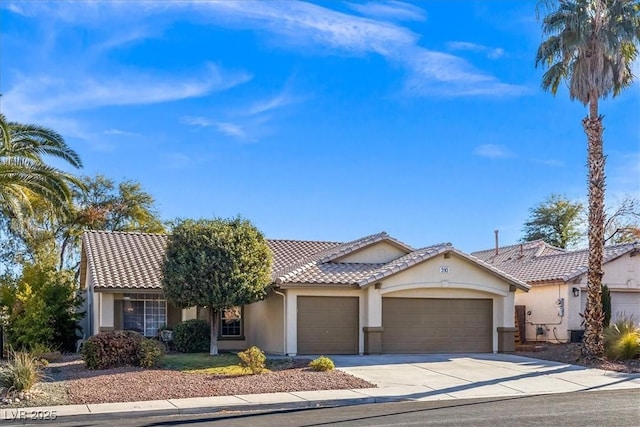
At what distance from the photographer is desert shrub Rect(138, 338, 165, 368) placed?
780 inches

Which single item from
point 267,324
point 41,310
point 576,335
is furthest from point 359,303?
point 41,310

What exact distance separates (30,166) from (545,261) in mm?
22768

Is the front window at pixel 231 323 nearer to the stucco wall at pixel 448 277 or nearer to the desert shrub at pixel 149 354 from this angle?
the stucco wall at pixel 448 277

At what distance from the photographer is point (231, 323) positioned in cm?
2833

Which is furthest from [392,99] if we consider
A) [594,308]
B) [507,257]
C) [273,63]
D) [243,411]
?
[507,257]

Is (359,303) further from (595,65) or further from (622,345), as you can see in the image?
(595,65)

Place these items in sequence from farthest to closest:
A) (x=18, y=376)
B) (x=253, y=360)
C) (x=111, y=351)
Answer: (x=111, y=351) → (x=253, y=360) → (x=18, y=376)

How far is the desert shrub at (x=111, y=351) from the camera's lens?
19.7 metres

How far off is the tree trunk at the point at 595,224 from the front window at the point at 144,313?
1511 centimetres

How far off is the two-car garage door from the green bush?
352 cm

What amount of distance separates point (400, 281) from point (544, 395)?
9.24 m

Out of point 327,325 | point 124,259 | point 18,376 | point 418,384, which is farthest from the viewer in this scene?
point 124,259

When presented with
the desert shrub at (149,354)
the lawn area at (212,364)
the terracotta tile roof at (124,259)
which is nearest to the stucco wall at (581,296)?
the lawn area at (212,364)

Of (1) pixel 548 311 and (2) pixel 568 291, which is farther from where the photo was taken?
(1) pixel 548 311
